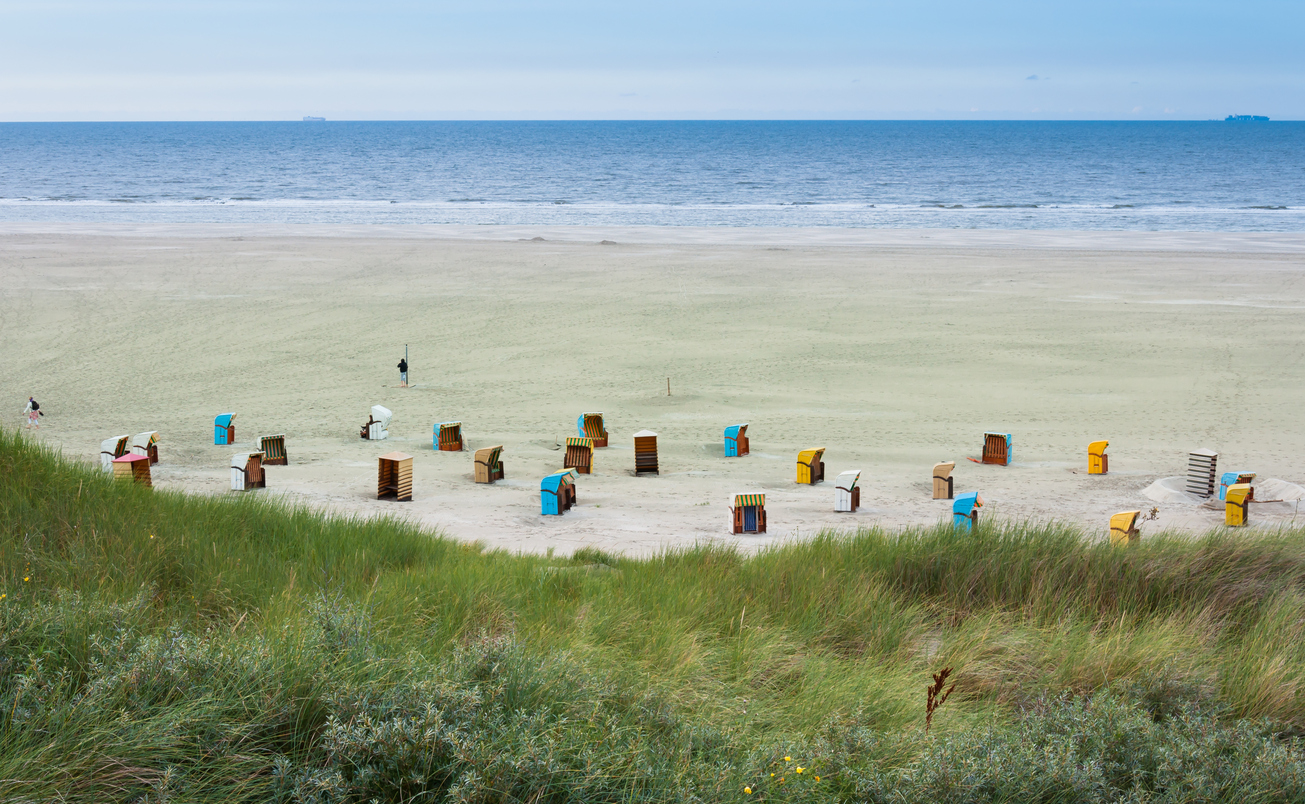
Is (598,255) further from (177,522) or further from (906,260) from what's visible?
(177,522)

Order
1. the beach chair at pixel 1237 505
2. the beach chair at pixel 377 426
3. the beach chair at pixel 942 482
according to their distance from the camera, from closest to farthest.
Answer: the beach chair at pixel 1237 505
the beach chair at pixel 942 482
the beach chair at pixel 377 426

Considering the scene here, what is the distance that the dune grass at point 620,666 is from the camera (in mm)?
2980

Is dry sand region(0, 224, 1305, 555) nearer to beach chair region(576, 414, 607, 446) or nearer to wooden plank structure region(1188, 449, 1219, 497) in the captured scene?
beach chair region(576, 414, 607, 446)

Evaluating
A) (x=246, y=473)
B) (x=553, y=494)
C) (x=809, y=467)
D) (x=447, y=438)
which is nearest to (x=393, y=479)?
(x=246, y=473)

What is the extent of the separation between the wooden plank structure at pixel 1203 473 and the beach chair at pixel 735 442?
5416 millimetres

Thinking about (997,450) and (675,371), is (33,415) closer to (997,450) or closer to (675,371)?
(675,371)

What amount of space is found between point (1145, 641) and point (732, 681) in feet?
6.67

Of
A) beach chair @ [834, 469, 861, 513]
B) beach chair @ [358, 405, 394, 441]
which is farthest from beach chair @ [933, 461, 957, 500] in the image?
beach chair @ [358, 405, 394, 441]

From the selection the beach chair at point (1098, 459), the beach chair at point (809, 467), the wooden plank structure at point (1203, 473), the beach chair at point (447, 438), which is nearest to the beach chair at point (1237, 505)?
the wooden plank structure at point (1203, 473)

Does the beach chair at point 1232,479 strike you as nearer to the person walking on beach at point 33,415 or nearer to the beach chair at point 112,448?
the beach chair at point 112,448

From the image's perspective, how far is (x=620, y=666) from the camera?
3932 mm

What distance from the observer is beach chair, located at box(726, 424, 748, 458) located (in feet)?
42.5

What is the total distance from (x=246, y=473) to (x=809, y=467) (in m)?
6.51

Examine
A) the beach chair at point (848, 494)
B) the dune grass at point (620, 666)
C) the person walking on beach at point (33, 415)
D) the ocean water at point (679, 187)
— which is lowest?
the beach chair at point (848, 494)
